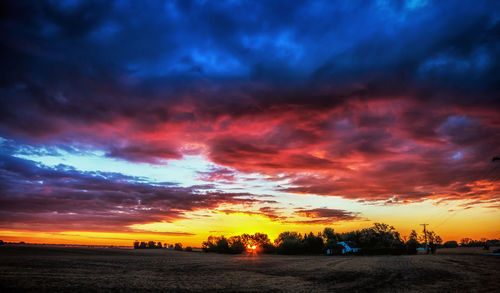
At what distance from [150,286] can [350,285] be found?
15426 millimetres

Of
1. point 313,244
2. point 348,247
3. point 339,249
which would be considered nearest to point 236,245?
point 313,244

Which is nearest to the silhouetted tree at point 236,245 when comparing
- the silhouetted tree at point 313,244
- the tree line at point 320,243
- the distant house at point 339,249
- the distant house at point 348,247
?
the tree line at point 320,243

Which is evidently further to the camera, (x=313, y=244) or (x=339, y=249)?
(x=313, y=244)

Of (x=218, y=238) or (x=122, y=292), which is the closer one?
(x=122, y=292)

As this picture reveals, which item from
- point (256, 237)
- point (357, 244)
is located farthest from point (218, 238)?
point (357, 244)

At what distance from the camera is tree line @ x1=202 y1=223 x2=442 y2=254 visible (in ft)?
318

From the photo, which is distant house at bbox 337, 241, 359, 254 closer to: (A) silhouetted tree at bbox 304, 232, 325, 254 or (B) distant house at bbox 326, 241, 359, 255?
(B) distant house at bbox 326, 241, 359, 255

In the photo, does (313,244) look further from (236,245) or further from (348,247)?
(236,245)

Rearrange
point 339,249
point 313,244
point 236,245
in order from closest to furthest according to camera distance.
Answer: point 339,249 → point 313,244 → point 236,245

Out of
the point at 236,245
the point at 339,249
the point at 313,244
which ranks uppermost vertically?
the point at 313,244

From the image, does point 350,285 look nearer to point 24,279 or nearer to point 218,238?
point 24,279

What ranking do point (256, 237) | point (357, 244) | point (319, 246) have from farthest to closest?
point (256, 237) → point (357, 244) → point (319, 246)

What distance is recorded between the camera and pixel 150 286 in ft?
71.8

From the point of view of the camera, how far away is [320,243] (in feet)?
365
